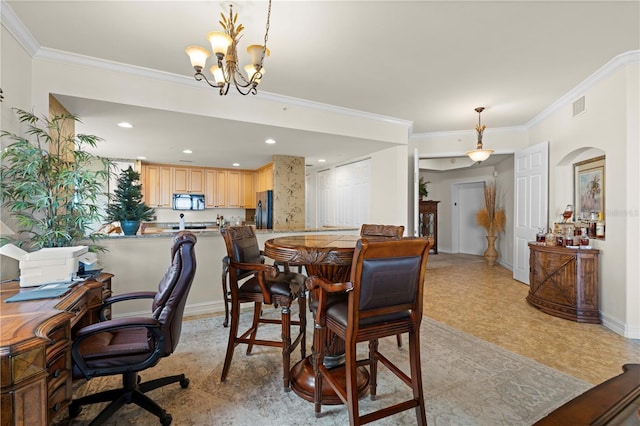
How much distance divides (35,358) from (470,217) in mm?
8580

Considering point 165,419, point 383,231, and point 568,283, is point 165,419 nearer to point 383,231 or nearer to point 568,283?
point 383,231

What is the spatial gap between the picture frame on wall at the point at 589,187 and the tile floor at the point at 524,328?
1.40 m

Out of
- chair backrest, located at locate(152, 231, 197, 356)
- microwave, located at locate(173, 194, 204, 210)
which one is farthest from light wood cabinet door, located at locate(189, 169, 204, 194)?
chair backrest, located at locate(152, 231, 197, 356)

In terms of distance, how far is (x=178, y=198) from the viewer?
6430mm

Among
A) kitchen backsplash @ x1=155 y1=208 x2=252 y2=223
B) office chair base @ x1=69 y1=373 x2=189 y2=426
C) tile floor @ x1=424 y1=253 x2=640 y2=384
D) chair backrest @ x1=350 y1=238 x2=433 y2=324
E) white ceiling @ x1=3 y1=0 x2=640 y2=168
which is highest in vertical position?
A: white ceiling @ x1=3 y1=0 x2=640 y2=168

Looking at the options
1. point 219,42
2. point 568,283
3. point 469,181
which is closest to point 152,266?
point 219,42

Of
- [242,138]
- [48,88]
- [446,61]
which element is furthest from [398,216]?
[48,88]

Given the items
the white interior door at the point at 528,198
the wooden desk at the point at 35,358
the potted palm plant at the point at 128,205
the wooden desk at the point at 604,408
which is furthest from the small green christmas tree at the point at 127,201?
the white interior door at the point at 528,198

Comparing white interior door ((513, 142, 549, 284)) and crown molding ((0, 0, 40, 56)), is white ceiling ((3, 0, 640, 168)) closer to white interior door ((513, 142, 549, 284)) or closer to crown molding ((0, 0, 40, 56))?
crown molding ((0, 0, 40, 56))

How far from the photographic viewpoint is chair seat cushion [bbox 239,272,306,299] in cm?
198

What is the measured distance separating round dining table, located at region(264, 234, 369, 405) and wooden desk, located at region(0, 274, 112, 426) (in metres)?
1.04

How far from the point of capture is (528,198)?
4.56 meters

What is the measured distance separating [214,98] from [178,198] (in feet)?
13.2

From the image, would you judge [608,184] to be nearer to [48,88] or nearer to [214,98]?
[214,98]
